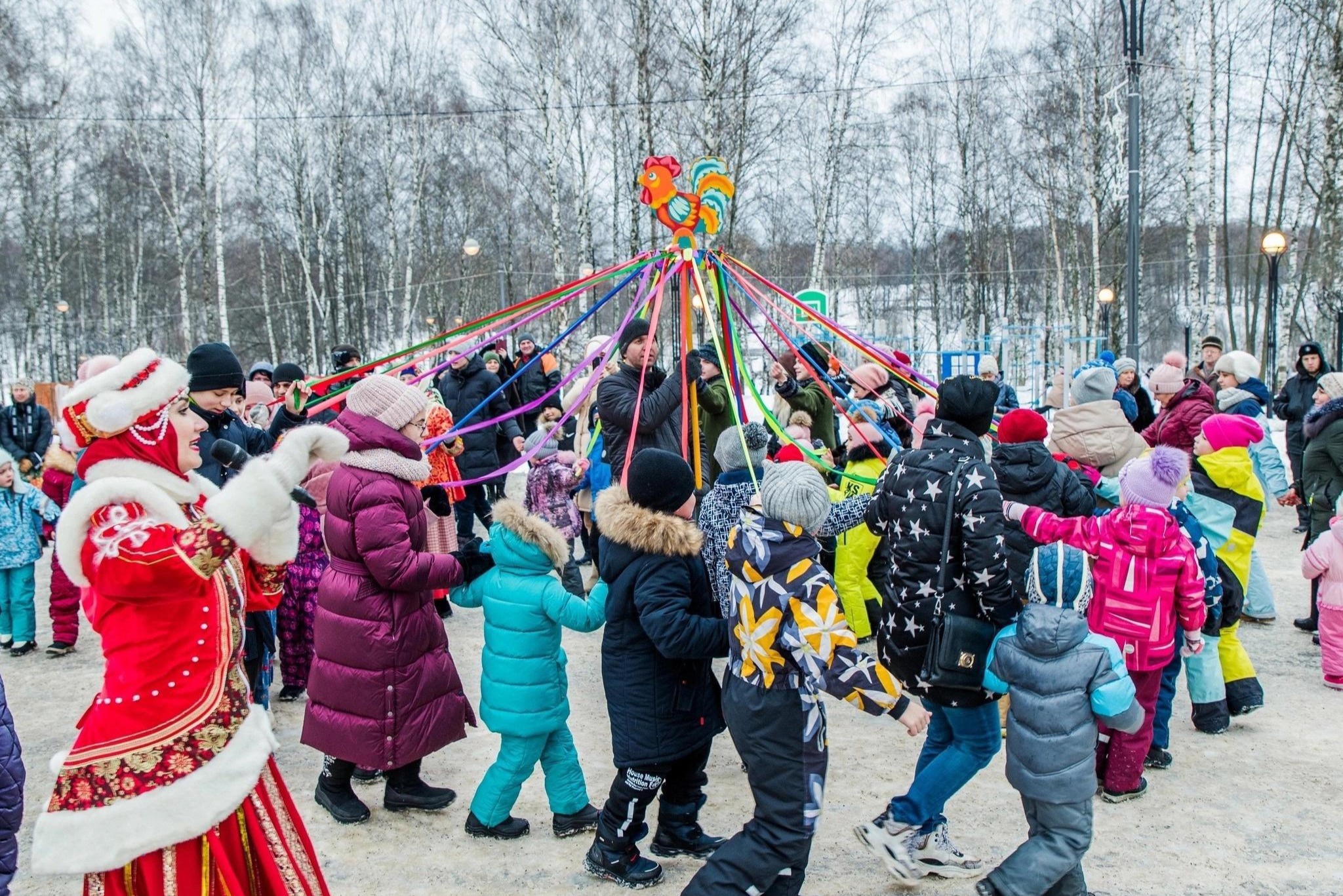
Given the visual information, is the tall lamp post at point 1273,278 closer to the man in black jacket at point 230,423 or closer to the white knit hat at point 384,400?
the man in black jacket at point 230,423

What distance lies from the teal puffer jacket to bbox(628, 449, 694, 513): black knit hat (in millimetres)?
442

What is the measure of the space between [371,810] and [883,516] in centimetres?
238

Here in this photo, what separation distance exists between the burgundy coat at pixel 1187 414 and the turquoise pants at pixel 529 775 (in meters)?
4.40

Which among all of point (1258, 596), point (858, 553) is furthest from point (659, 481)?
point (1258, 596)

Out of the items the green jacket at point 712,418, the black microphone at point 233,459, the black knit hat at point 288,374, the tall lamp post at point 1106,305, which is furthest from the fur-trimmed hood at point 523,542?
the tall lamp post at point 1106,305

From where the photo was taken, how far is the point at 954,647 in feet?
10.1

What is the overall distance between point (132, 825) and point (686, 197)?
138 inches

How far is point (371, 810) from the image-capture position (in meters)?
3.71

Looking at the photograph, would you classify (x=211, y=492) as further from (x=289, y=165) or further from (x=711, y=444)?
(x=289, y=165)

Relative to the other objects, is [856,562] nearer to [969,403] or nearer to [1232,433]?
[1232,433]

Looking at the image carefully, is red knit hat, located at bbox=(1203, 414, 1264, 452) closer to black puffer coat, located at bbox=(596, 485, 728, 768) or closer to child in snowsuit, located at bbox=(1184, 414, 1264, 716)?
child in snowsuit, located at bbox=(1184, 414, 1264, 716)

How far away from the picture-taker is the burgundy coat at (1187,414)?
5770 mm

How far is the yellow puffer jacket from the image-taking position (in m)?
5.44

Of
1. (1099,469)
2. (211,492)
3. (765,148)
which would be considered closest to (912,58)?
(765,148)
